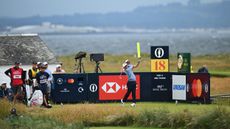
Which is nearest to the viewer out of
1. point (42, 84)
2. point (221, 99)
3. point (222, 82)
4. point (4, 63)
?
point (42, 84)

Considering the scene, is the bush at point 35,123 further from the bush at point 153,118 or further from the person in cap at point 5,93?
the person in cap at point 5,93

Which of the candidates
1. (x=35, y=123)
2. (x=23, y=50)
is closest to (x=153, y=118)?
(x=35, y=123)

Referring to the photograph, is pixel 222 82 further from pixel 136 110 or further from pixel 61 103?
pixel 136 110

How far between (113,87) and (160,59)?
2.34 m

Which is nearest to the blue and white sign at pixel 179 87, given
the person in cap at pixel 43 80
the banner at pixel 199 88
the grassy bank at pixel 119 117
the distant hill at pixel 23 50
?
the banner at pixel 199 88

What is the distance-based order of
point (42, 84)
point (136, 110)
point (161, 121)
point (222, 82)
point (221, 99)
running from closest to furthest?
point (161, 121) < point (136, 110) < point (42, 84) < point (221, 99) < point (222, 82)

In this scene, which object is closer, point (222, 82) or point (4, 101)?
point (4, 101)

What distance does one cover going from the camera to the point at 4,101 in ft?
98.9

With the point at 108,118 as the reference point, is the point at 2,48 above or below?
above

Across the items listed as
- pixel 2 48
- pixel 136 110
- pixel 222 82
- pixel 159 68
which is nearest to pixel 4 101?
pixel 136 110

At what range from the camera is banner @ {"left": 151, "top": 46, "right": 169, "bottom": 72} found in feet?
114

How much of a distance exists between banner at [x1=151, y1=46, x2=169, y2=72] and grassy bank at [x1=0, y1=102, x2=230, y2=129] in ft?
15.5

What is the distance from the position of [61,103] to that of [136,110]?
5742 millimetres

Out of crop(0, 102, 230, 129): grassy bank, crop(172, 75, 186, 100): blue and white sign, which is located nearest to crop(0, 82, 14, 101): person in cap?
crop(0, 102, 230, 129): grassy bank
